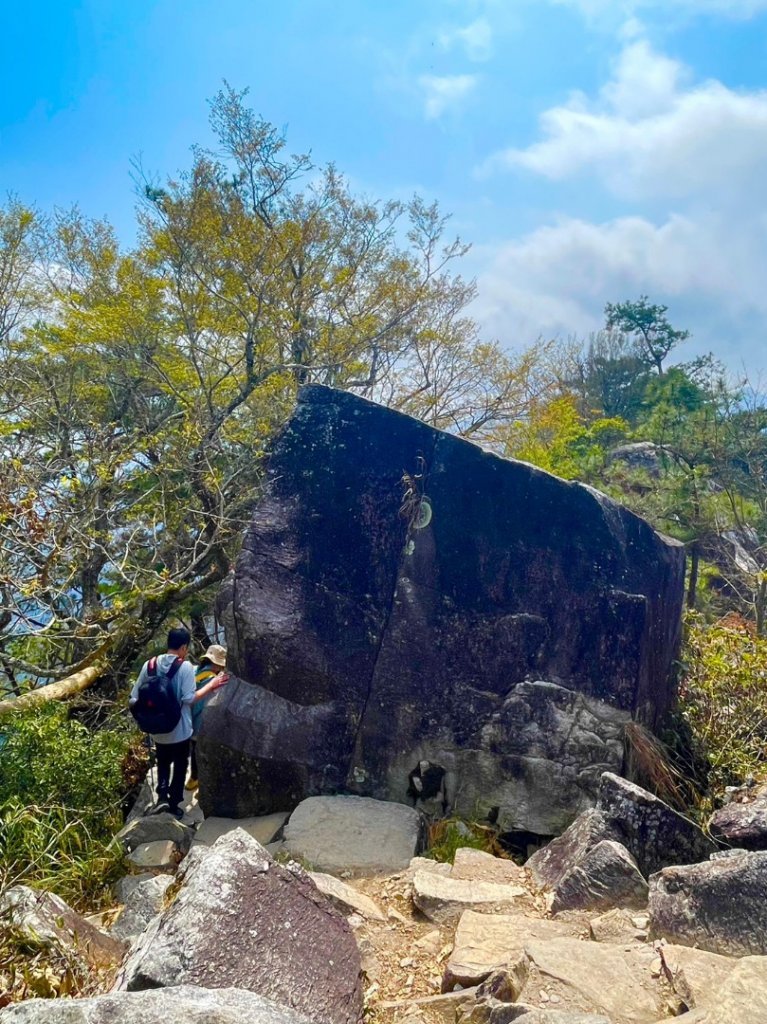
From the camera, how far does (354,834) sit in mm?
4855

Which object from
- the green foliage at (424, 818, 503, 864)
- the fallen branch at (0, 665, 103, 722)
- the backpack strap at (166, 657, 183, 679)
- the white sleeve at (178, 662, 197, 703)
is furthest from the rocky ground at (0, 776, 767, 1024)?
the fallen branch at (0, 665, 103, 722)

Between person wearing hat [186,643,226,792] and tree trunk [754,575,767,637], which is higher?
tree trunk [754,575,767,637]

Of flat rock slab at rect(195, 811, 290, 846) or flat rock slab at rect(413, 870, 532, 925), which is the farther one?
flat rock slab at rect(195, 811, 290, 846)

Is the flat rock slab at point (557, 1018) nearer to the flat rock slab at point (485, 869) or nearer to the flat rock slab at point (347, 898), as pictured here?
the flat rock slab at point (347, 898)

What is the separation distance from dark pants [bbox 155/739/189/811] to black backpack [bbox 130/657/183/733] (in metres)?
0.21

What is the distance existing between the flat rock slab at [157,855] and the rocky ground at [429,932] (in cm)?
1

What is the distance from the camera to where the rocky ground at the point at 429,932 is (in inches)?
105

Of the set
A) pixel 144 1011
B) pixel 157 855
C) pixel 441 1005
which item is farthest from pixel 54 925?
pixel 441 1005

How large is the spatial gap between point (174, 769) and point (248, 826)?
765 millimetres

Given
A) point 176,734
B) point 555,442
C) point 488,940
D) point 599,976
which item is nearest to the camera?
point 599,976

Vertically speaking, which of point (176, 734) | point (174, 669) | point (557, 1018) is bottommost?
point (557, 1018)

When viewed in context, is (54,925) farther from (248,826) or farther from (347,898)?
(248,826)

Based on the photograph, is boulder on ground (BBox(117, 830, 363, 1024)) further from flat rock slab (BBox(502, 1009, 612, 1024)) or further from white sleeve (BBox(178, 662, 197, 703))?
white sleeve (BBox(178, 662, 197, 703))

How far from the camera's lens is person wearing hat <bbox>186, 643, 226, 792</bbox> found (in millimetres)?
5753
